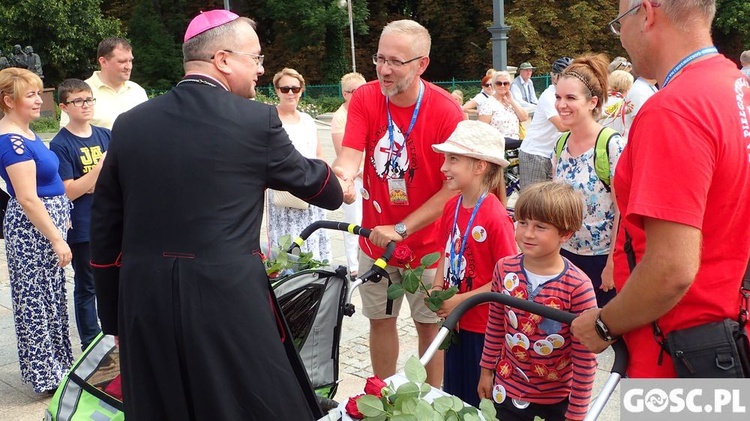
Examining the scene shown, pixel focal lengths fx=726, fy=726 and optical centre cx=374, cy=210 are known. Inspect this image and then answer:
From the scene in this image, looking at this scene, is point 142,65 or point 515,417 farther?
point 142,65

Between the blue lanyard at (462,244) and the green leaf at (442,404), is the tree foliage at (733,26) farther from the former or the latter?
the green leaf at (442,404)

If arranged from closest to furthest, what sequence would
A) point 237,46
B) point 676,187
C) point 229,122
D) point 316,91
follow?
point 676,187 < point 229,122 < point 237,46 < point 316,91

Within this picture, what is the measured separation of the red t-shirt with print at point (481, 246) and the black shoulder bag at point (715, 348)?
1.23 m

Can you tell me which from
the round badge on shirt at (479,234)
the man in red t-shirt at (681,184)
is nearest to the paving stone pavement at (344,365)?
the round badge on shirt at (479,234)

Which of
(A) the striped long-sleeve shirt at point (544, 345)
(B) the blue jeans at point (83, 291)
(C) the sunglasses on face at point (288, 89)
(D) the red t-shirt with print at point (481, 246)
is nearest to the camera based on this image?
(A) the striped long-sleeve shirt at point (544, 345)

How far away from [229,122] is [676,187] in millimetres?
1458

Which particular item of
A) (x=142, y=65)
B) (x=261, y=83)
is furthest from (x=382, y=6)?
(x=142, y=65)

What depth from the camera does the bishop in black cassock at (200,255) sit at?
8.19 feet

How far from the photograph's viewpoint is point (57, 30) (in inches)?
1490

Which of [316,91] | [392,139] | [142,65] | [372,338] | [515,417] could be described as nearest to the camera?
[515,417]

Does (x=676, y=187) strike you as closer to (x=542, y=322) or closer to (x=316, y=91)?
(x=542, y=322)

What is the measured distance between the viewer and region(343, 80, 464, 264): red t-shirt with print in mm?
3855

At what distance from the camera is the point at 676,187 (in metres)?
1.89

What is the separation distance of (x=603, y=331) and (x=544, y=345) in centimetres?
61
